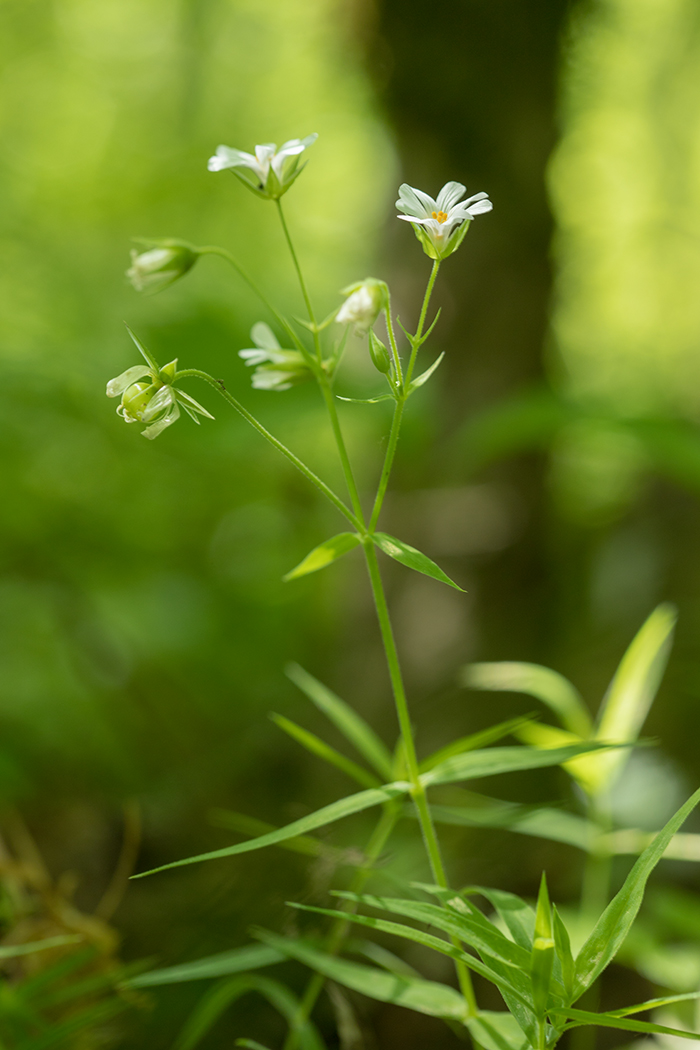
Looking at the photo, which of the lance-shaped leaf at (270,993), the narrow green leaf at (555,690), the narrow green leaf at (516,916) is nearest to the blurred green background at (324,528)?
the lance-shaped leaf at (270,993)

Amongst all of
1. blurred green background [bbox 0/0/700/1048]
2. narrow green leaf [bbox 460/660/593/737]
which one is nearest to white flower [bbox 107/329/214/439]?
narrow green leaf [bbox 460/660/593/737]

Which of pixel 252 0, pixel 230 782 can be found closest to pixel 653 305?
pixel 252 0

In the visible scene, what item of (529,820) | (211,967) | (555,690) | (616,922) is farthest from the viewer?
(555,690)

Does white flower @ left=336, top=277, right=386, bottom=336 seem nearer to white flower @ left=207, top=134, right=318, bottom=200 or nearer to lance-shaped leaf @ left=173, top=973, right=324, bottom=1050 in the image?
white flower @ left=207, top=134, right=318, bottom=200

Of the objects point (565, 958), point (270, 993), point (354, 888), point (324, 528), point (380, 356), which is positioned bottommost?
point (324, 528)

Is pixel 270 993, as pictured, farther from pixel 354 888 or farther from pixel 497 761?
pixel 497 761

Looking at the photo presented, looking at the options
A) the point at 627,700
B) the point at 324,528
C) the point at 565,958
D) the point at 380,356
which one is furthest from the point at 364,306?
the point at 324,528

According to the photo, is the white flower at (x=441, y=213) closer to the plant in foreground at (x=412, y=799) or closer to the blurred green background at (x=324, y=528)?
the plant in foreground at (x=412, y=799)
